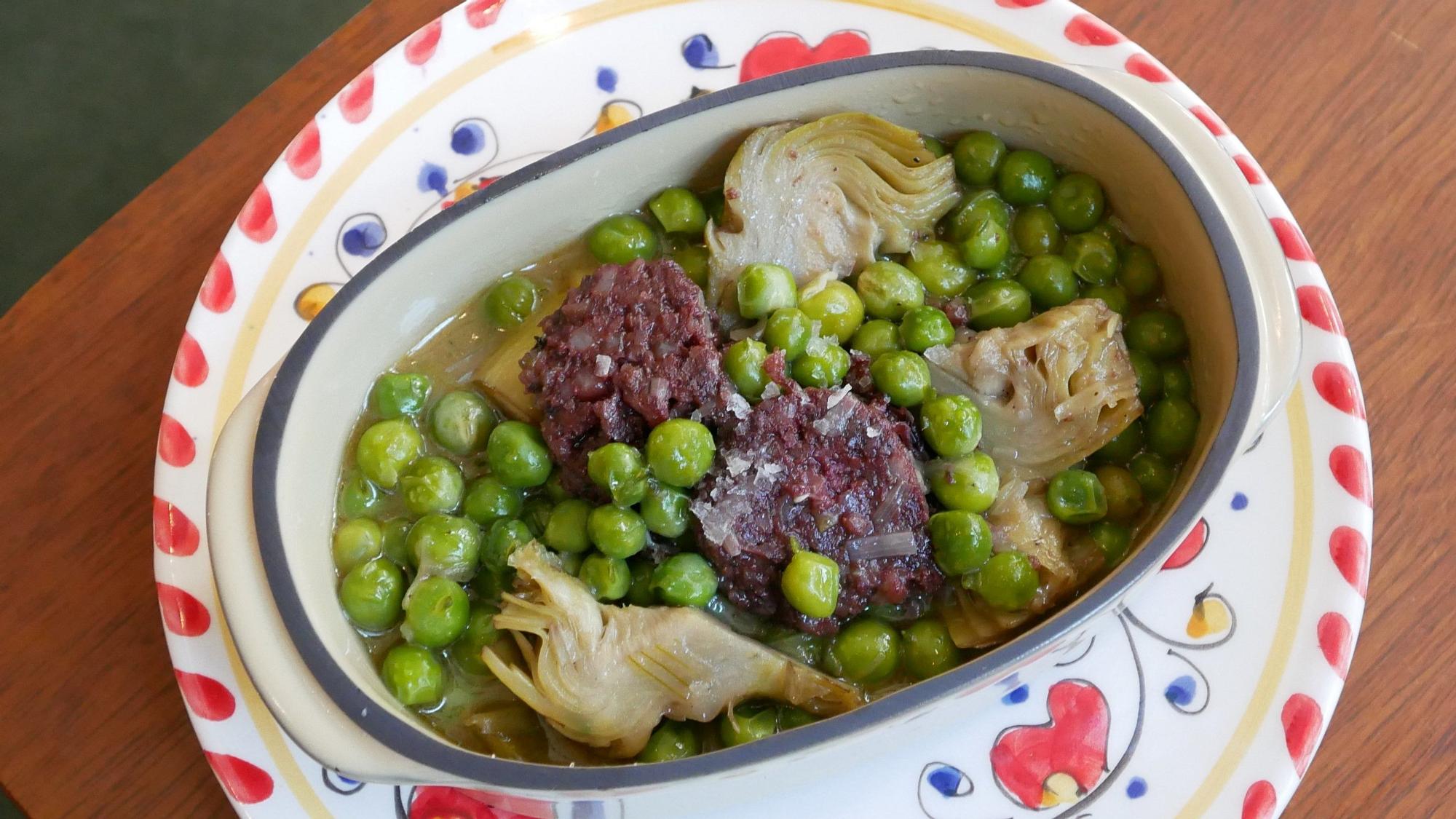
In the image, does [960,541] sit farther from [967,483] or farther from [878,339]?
[878,339]

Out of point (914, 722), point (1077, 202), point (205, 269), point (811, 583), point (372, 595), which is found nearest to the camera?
point (914, 722)

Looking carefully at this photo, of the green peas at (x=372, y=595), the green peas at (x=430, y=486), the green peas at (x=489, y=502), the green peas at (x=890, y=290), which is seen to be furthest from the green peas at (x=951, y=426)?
the green peas at (x=372, y=595)

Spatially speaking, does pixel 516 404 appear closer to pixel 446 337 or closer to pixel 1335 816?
pixel 446 337

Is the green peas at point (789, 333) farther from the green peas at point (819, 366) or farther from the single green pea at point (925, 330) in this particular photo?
the single green pea at point (925, 330)

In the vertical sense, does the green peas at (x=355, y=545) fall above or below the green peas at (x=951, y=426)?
below

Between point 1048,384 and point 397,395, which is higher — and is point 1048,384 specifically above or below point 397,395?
above

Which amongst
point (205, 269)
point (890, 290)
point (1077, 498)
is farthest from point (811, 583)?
point (205, 269)
